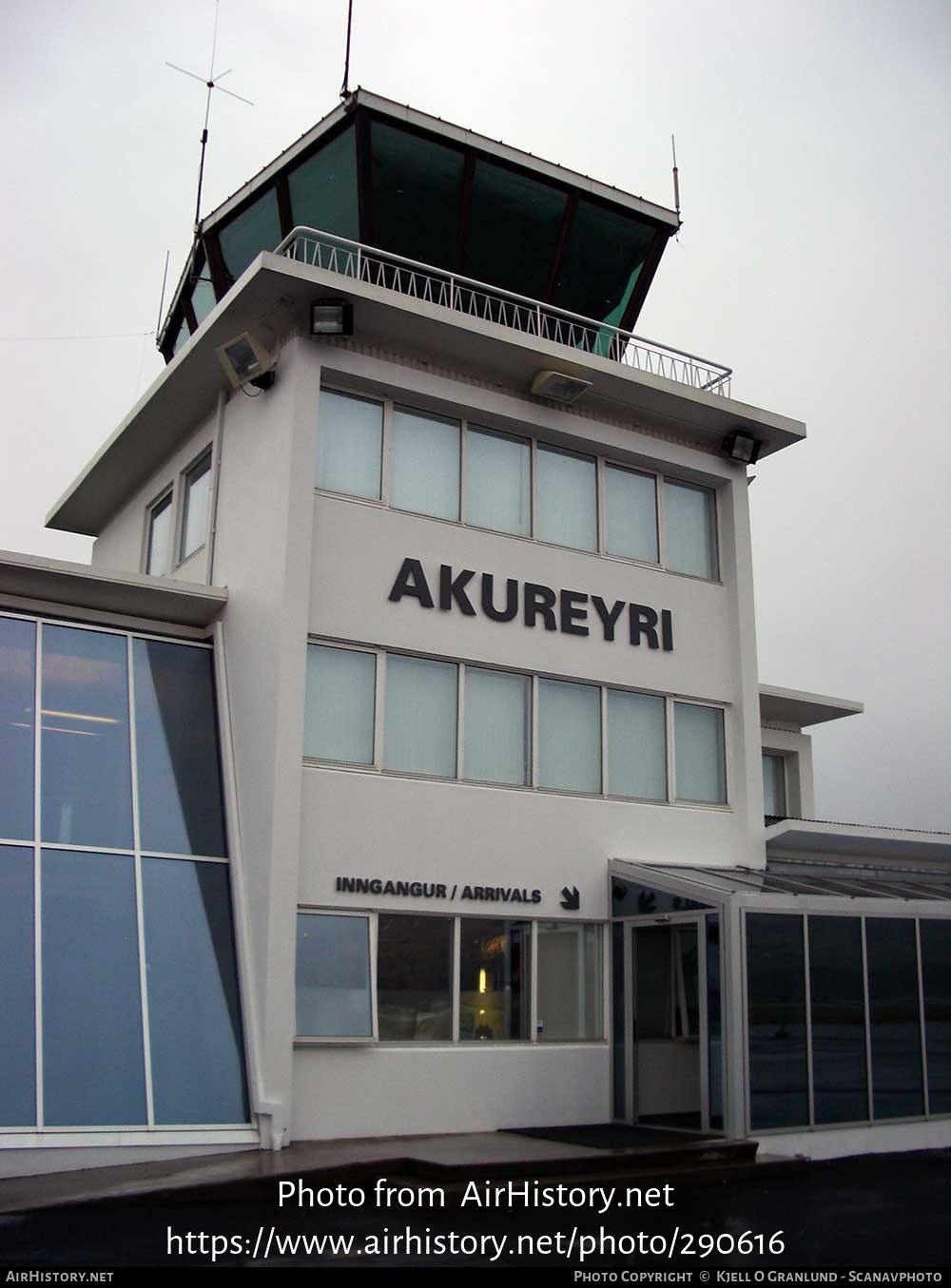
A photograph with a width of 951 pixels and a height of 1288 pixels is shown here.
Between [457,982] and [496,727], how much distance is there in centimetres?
296

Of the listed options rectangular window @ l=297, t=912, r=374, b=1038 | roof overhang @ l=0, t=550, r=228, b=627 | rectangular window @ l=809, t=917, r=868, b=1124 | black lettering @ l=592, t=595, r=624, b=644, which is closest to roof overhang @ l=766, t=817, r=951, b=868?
rectangular window @ l=809, t=917, r=868, b=1124

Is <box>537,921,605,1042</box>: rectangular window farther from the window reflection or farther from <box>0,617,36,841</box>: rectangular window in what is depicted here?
<box>0,617,36,841</box>: rectangular window

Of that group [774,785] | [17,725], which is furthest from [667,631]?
[17,725]

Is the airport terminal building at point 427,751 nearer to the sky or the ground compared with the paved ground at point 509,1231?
nearer to the sky

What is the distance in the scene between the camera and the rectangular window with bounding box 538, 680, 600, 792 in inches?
614

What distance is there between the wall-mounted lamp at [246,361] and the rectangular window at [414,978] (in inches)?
246

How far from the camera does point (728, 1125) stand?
1299cm

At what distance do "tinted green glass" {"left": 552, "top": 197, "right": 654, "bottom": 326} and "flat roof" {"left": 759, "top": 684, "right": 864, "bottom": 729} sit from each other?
6949 millimetres

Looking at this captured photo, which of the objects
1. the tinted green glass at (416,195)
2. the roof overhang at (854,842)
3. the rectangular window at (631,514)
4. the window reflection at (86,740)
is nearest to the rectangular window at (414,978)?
the window reflection at (86,740)

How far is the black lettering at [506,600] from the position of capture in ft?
50.6

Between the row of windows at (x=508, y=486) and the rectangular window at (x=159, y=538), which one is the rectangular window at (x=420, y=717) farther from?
the rectangular window at (x=159, y=538)

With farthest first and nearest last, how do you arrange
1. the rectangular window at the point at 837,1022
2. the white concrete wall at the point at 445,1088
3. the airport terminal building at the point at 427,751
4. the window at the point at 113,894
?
1. the rectangular window at the point at 837,1022
2. the white concrete wall at the point at 445,1088
3. the airport terminal building at the point at 427,751
4. the window at the point at 113,894

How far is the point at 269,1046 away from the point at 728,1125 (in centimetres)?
462

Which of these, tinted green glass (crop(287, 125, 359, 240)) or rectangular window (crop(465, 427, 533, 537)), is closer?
rectangular window (crop(465, 427, 533, 537))
